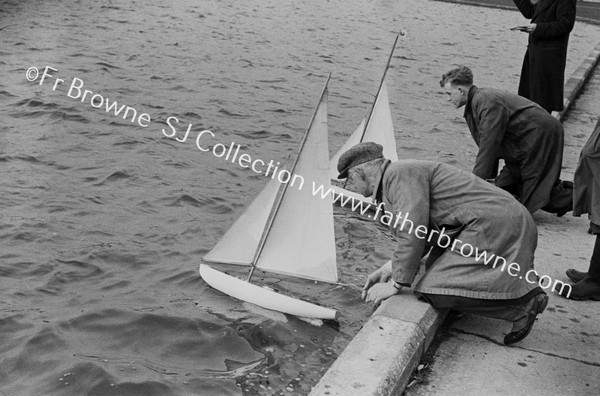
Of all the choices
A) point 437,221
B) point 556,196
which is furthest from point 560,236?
point 437,221

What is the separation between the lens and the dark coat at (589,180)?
598 cm

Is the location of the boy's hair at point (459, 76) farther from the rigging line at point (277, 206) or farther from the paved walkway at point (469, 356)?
the paved walkway at point (469, 356)

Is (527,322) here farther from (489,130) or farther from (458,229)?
(489,130)

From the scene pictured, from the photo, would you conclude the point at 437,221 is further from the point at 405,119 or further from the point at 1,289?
the point at 405,119

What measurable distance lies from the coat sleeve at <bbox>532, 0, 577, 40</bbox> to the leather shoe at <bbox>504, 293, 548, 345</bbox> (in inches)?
176

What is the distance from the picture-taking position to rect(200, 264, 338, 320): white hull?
662cm

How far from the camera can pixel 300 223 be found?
275 inches

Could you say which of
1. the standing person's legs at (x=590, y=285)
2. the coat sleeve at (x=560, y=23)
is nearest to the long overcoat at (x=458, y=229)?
the standing person's legs at (x=590, y=285)

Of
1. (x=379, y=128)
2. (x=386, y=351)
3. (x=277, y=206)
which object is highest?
(x=386, y=351)

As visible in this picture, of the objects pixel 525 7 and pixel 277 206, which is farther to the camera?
pixel 525 7

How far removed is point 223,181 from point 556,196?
4.31 metres

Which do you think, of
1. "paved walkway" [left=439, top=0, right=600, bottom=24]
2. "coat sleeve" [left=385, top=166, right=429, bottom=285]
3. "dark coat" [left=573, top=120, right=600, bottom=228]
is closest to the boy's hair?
"dark coat" [left=573, top=120, right=600, bottom=228]

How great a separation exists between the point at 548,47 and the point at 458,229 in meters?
4.54

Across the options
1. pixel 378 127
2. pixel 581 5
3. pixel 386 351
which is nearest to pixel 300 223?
pixel 386 351
